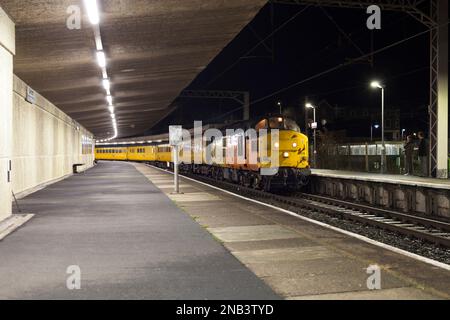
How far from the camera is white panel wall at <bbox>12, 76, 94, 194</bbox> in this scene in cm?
1866

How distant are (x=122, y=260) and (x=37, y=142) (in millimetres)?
16675

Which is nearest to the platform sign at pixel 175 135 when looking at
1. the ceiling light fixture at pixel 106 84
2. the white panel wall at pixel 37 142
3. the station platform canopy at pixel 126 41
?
the station platform canopy at pixel 126 41

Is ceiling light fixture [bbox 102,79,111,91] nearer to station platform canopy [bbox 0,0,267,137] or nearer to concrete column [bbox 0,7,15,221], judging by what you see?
station platform canopy [bbox 0,0,267,137]

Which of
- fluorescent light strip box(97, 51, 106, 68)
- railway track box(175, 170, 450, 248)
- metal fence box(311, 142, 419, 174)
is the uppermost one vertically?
fluorescent light strip box(97, 51, 106, 68)

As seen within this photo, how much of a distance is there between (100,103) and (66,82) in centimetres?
917

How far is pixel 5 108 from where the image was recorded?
11648mm

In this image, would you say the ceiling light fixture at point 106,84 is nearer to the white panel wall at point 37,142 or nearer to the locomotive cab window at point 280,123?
the white panel wall at point 37,142

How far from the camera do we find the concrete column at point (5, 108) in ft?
36.4

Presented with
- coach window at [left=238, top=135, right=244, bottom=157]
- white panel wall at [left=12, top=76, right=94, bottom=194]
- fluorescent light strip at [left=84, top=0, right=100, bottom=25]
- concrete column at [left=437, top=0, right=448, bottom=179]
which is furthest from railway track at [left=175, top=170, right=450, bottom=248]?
white panel wall at [left=12, top=76, right=94, bottom=194]

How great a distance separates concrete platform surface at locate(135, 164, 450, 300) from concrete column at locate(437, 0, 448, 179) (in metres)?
11.3

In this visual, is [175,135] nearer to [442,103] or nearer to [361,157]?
[442,103]

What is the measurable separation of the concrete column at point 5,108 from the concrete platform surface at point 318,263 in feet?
14.8

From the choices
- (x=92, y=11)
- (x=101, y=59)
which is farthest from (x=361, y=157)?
(x=92, y=11)

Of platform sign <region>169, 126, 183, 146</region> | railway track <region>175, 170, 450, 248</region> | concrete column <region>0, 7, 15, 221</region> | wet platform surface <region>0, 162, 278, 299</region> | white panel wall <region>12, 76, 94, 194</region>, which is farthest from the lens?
platform sign <region>169, 126, 183, 146</region>
